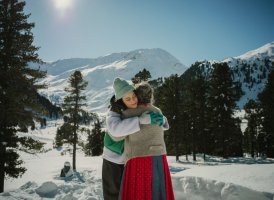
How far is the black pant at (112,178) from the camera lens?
411cm

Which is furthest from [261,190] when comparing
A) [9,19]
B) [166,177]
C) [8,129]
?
[9,19]

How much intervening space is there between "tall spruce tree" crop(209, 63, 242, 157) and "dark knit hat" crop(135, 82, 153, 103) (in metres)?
32.7

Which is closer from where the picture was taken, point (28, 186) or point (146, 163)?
point (146, 163)

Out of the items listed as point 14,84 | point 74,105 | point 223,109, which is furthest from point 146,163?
point 223,109

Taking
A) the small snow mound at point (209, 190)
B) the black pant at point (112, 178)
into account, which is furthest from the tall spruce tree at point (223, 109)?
the black pant at point (112, 178)

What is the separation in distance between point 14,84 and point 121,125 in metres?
14.4

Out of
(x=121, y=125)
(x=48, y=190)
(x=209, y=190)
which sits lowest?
(x=48, y=190)

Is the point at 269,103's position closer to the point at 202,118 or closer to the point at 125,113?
the point at 202,118

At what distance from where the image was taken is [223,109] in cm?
3525

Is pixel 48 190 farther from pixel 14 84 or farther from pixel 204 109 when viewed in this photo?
pixel 204 109

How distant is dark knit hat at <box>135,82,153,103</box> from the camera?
3684 millimetres

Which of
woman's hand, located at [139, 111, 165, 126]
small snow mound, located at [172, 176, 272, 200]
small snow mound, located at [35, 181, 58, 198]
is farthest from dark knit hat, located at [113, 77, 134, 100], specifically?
small snow mound, located at [35, 181, 58, 198]

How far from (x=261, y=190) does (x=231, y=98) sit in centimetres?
3246

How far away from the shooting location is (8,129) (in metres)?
16.4
